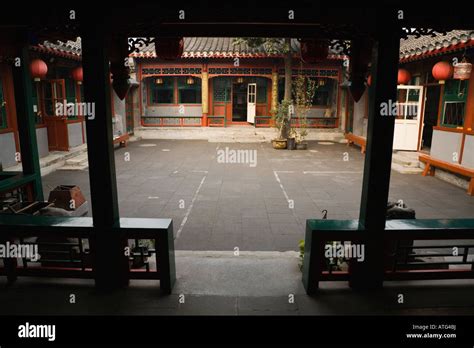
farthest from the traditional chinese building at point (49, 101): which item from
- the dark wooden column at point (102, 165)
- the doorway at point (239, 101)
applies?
the doorway at point (239, 101)

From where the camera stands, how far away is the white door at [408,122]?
39.0 ft

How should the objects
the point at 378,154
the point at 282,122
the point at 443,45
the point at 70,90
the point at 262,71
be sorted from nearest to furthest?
the point at 378,154
the point at 443,45
the point at 70,90
the point at 282,122
the point at 262,71

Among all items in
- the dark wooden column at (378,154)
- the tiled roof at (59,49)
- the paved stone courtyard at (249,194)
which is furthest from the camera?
the tiled roof at (59,49)

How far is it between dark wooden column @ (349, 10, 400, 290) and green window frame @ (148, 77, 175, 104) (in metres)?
16.8

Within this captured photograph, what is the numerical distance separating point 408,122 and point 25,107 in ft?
37.4

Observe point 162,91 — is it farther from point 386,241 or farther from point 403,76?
point 386,241

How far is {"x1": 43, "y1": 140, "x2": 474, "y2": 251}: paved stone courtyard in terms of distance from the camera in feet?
18.6

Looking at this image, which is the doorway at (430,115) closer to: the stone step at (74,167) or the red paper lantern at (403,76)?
the red paper lantern at (403,76)

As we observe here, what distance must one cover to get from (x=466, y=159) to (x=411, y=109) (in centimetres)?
403

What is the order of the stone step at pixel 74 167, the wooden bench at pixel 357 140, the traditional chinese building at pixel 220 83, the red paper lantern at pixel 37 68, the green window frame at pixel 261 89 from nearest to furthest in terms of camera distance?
the red paper lantern at pixel 37 68 < the stone step at pixel 74 167 < the wooden bench at pixel 357 140 < the traditional chinese building at pixel 220 83 < the green window frame at pixel 261 89

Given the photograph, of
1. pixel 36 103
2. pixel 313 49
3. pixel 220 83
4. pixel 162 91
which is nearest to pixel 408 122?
pixel 313 49

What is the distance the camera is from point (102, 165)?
3289 mm

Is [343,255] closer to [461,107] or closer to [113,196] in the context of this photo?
[113,196]

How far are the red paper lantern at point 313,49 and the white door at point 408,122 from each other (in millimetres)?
8804
